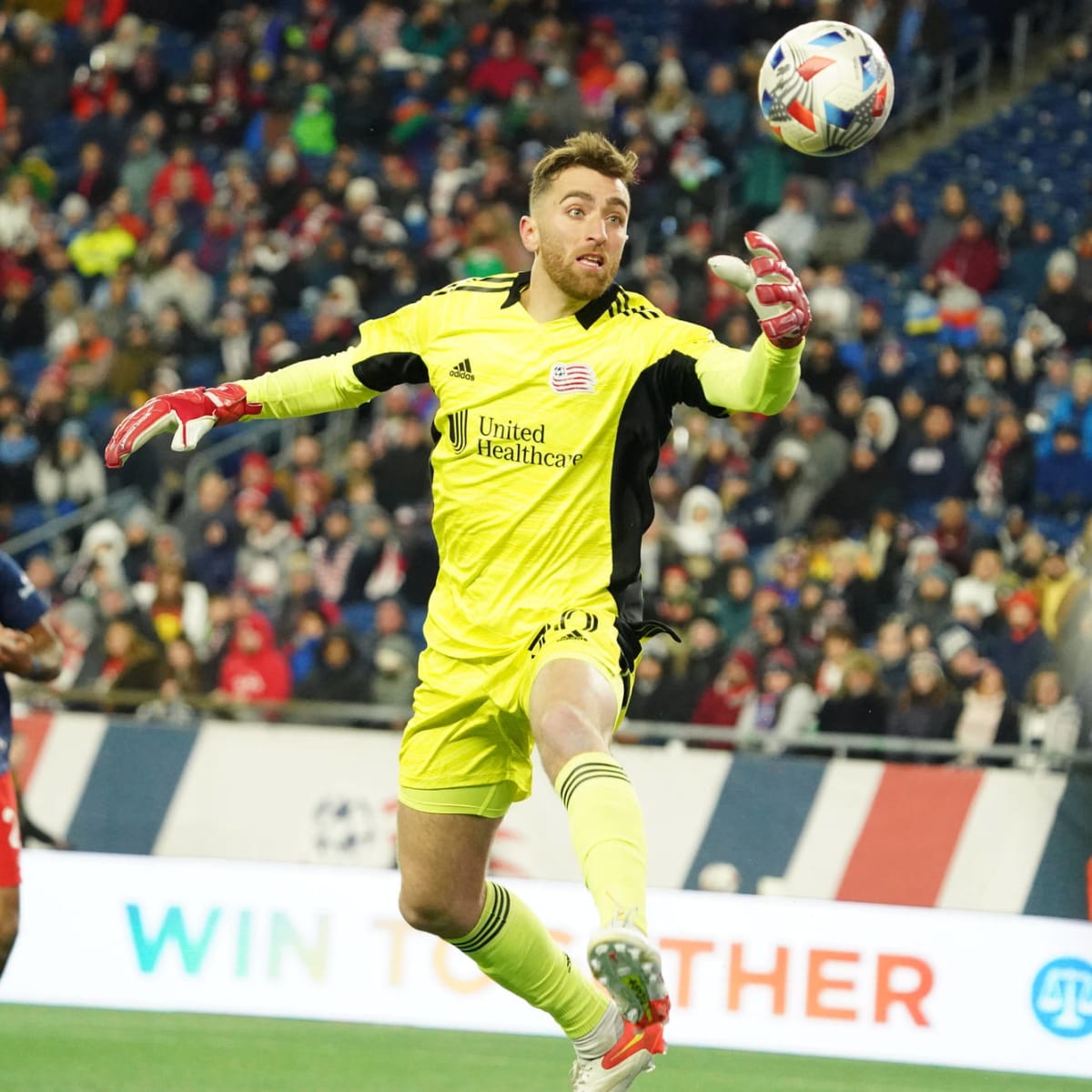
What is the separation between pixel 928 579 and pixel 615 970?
8557 mm

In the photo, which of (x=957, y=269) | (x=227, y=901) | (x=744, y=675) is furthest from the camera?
(x=957, y=269)

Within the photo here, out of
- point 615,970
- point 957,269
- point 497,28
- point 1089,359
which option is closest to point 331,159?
point 497,28

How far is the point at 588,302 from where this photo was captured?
6.38 meters

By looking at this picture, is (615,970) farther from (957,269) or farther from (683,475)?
(957,269)

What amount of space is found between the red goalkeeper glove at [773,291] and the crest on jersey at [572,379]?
2.47 feet

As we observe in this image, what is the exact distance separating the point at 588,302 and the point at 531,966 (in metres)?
1.99

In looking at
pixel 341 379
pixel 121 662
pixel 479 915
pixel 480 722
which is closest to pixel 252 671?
pixel 121 662

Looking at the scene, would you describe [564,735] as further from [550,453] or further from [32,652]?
[32,652]

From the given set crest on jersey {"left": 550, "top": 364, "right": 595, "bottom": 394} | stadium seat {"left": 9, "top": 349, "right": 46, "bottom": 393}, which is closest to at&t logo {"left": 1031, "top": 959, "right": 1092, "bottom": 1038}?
crest on jersey {"left": 550, "top": 364, "right": 595, "bottom": 394}

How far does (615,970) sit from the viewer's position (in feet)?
16.2

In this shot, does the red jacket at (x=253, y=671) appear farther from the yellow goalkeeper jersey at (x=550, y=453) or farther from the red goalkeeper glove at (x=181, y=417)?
the yellow goalkeeper jersey at (x=550, y=453)

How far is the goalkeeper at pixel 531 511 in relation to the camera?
6059 mm

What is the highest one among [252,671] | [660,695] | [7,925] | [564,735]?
[564,735]

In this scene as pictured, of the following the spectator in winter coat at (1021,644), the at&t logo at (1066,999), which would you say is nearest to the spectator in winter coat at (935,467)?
the spectator in winter coat at (1021,644)
